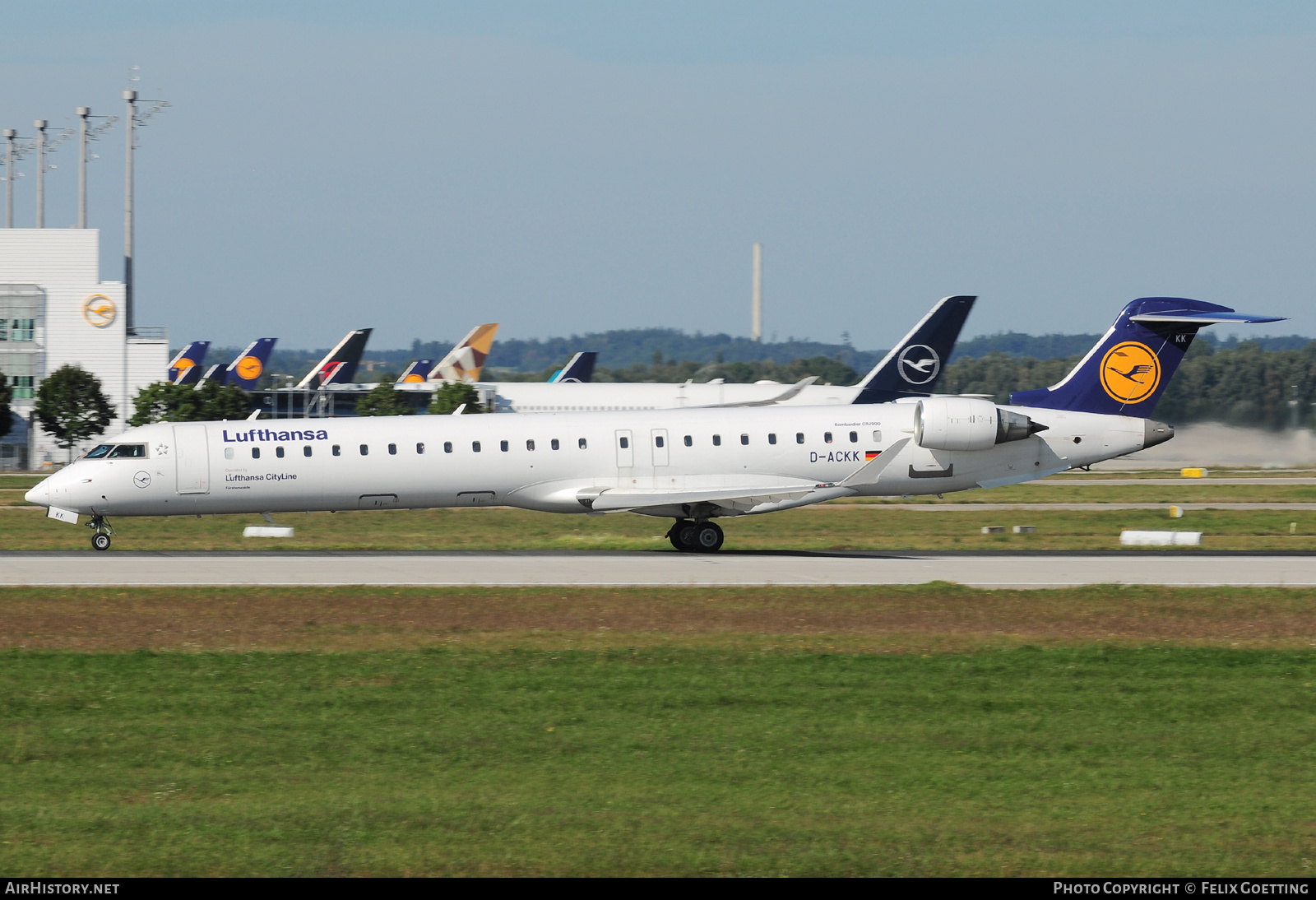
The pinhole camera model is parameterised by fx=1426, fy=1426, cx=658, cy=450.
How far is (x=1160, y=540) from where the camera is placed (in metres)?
35.5

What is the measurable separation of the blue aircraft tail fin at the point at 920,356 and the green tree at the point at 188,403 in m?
49.9

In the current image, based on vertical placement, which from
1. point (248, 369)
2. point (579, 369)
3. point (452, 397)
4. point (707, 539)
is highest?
point (248, 369)

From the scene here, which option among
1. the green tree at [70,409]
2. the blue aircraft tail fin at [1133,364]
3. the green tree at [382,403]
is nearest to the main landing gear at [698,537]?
the blue aircraft tail fin at [1133,364]

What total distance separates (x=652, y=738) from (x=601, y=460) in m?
18.2

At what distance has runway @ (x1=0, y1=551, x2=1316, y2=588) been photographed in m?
25.8

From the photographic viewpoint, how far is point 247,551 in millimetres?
32812

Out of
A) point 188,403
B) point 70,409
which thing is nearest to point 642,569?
point 188,403

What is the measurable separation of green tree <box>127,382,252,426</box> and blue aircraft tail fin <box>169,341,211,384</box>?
2445 centimetres

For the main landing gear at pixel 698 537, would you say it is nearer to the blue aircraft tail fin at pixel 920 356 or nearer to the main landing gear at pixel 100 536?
the main landing gear at pixel 100 536

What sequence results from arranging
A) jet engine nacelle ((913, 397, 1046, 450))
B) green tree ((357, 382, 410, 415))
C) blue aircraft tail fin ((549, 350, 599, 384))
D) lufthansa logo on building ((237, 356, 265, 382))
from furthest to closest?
1. lufthansa logo on building ((237, 356, 265, 382))
2. blue aircraft tail fin ((549, 350, 599, 384))
3. green tree ((357, 382, 410, 415))
4. jet engine nacelle ((913, 397, 1046, 450))

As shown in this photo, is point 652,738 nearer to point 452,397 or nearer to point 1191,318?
point 1191,318

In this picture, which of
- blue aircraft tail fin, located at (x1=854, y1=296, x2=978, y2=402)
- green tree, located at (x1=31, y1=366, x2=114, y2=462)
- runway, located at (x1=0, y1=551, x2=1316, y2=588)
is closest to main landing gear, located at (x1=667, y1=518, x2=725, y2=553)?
runway, located at (x1=0, y1=551, x2=1316, y2=588)

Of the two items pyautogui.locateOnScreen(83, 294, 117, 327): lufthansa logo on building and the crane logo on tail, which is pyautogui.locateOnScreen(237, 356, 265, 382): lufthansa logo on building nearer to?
pyautogui.locateOnScreen(83, 294, 117, 327): lufthansa logo on building
